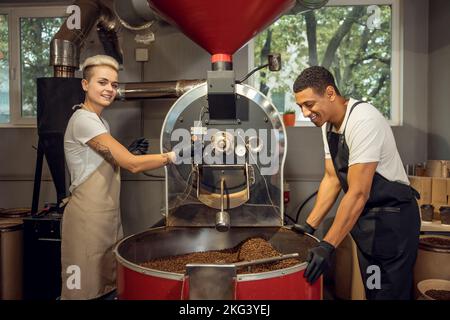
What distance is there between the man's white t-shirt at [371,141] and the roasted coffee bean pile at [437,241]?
622 millimetres

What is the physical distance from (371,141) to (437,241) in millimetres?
965

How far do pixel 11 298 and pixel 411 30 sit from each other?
2.88m

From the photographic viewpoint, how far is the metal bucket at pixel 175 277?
0.91 meters

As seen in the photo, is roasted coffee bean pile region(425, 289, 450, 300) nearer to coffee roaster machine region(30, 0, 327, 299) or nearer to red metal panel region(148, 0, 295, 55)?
coffee roaster machine region(30, 0, 327, 299)

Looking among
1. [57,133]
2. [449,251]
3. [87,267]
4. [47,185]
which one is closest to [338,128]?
[449,251]

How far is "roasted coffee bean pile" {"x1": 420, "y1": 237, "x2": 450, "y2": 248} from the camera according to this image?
1.76m

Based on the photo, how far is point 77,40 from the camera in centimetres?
198

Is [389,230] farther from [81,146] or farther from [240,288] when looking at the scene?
[81,146]

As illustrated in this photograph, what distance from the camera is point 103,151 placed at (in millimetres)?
1532

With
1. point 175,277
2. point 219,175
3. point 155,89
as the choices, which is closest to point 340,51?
point 155,89

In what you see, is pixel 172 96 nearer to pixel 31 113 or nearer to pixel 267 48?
pixel 267 48

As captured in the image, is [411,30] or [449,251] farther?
[411,30]

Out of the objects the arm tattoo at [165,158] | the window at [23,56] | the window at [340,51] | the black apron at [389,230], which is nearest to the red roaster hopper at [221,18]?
the arm tattoo at [165,158]

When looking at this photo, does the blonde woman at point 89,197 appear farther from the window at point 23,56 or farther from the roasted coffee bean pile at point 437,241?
the roasted coffee bean pile at point 437,241
